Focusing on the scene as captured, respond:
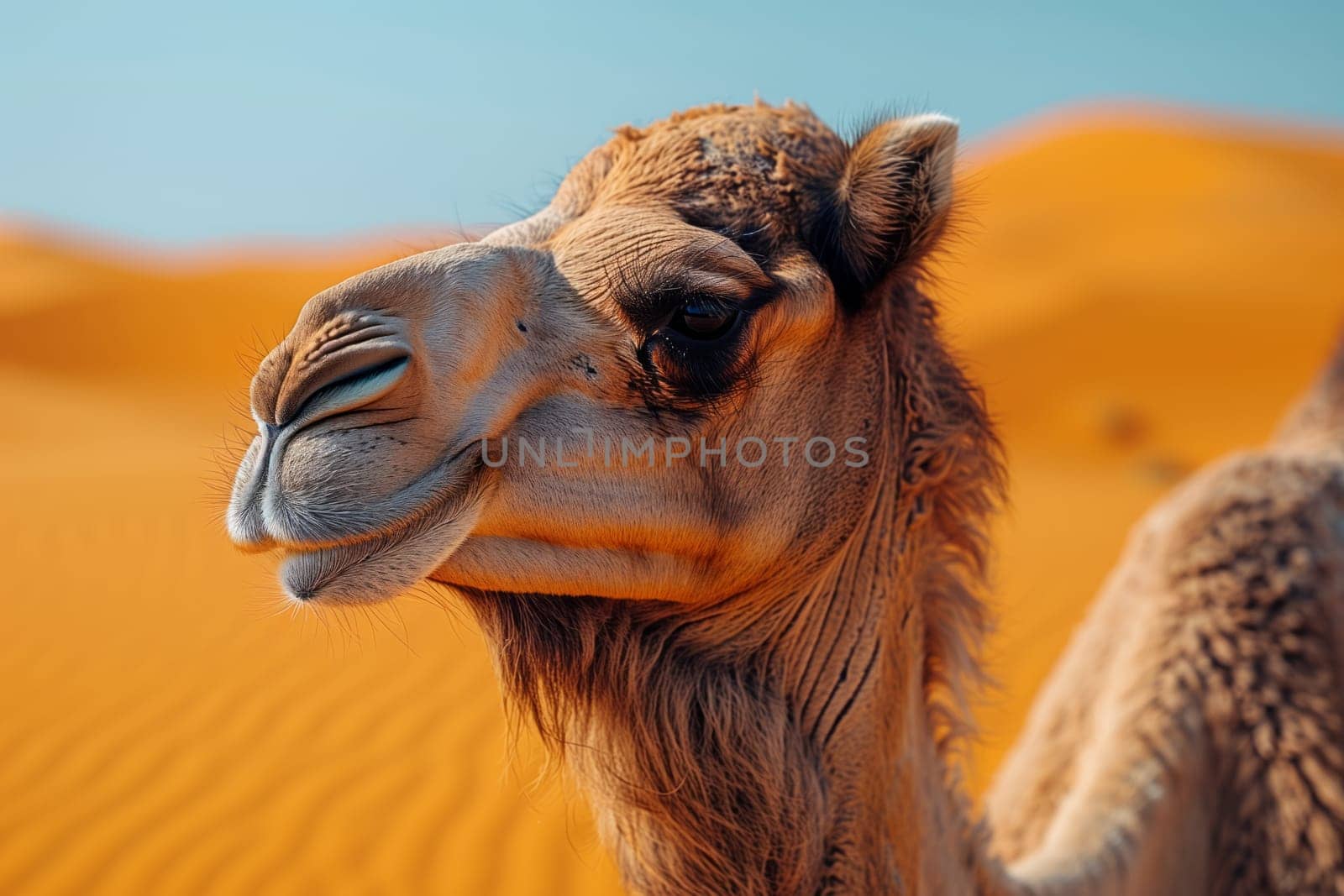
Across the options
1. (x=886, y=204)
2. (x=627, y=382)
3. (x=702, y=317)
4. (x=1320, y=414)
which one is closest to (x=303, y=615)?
(x=627, y=382)

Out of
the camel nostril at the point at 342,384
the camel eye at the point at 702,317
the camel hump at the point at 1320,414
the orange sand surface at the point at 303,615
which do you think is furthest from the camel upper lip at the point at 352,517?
the camel hump at the point at 1320,414

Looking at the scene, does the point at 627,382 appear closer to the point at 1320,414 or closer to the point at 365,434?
the point at 365,434

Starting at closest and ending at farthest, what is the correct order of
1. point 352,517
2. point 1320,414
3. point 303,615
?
point 352,517 → point 303,615 → point 1320,414

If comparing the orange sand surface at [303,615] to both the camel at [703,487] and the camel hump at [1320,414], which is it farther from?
the camel hump at [1320,414]

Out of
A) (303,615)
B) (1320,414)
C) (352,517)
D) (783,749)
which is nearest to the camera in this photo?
(352,517)

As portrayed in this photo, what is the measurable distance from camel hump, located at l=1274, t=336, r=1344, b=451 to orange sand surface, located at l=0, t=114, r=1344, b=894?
5.02 ft

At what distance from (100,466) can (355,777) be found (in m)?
8.74

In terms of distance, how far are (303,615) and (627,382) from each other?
676mm

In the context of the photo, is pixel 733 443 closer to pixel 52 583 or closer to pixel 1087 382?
pixel 52 583

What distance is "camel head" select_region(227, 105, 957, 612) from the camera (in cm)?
158

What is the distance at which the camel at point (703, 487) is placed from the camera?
5.29 ft

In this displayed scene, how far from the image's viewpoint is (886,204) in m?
2.06

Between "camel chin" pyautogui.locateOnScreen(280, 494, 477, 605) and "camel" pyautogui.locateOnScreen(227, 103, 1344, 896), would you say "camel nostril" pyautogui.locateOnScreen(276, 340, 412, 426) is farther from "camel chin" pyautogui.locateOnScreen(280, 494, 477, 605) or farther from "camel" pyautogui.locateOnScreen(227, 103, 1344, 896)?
"camel chin" pyautogui.locateOnScreen(280, 494, 477, 605)

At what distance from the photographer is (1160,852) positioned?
268 centimetres
